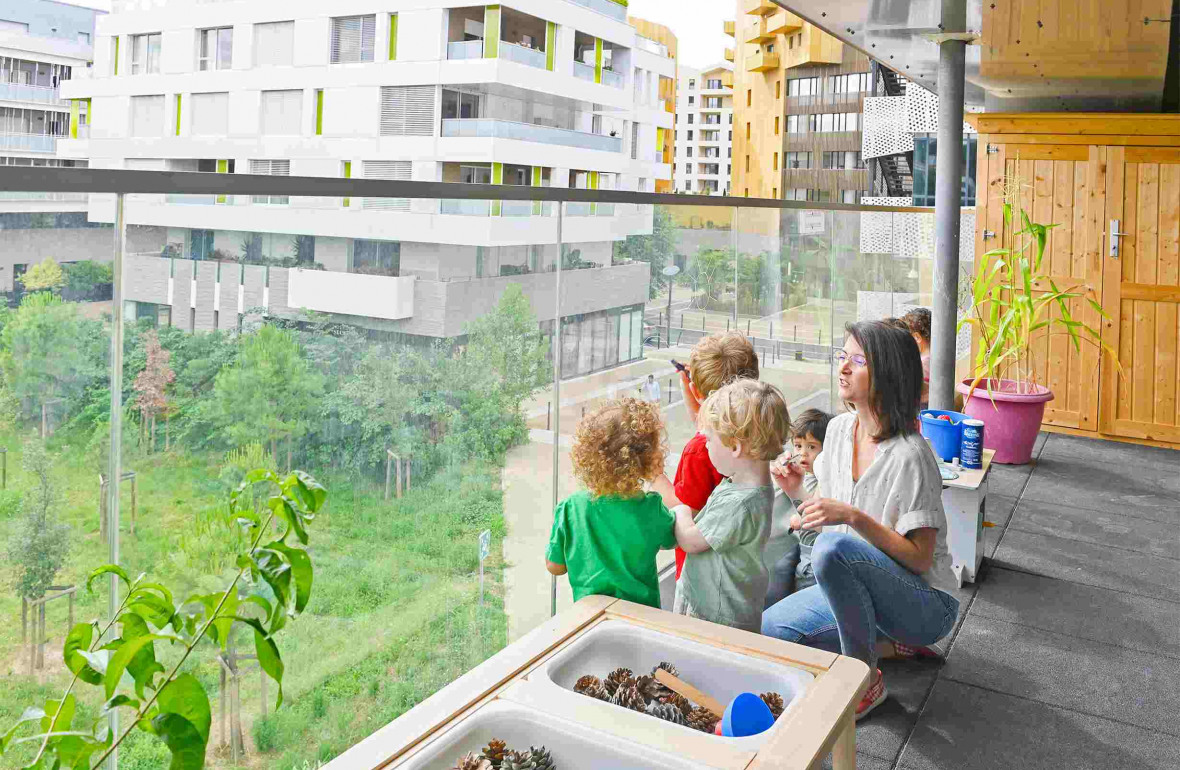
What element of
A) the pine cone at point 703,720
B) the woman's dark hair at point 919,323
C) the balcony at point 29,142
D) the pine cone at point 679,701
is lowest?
the pine cone at point 703,720

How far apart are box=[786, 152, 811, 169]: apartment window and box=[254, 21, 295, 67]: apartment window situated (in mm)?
21456

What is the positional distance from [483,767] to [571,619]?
0.37 meters

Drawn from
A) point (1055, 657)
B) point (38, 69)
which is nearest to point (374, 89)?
point (38, 69)

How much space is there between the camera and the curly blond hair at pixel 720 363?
6.92 feet

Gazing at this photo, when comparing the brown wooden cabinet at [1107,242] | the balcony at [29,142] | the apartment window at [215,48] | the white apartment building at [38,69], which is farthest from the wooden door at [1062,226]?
the balcony at [29,142]

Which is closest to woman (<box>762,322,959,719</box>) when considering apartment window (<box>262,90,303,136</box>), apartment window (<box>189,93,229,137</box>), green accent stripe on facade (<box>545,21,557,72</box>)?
green accent stripe on facade (<box>545,21,557,72</box>)

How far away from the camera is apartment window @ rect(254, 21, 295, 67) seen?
3900cm

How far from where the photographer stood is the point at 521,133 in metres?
38.5

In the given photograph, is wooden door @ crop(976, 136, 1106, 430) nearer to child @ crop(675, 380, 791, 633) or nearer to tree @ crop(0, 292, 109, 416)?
child @ crop(675, 380, 791, 633)

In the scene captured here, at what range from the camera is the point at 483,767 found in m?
1.06

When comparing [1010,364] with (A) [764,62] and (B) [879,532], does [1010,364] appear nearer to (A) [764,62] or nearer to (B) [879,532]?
(B) [879,532]

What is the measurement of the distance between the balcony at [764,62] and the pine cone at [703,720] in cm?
4585

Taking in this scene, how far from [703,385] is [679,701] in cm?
98

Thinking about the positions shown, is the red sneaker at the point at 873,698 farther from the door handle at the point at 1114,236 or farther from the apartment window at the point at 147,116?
the apartment window at the point at 147,116
